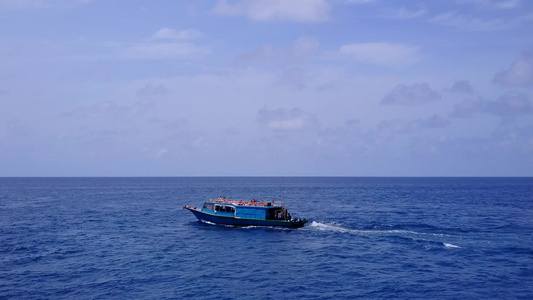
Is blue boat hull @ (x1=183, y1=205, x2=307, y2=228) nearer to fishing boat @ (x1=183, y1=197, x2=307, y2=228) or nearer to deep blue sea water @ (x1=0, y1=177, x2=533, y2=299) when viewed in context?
fishing boat @ (x1=183, y1=197, x2=307, y2=228)

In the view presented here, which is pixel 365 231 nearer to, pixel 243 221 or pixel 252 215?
pixel 252 215

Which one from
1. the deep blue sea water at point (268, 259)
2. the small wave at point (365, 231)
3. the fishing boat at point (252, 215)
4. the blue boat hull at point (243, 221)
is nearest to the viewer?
the deep blue sea water at point (268, 259)

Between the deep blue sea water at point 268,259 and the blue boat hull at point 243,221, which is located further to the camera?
the blue boat hull at point 243,221

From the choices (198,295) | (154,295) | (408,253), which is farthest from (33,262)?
(408,253)

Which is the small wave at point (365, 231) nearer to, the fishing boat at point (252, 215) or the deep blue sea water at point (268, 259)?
the deep blue sea water at point (268, 259)

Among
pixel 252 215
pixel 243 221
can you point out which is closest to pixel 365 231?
pixel 252 215

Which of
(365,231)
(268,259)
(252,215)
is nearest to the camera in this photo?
(268,259)

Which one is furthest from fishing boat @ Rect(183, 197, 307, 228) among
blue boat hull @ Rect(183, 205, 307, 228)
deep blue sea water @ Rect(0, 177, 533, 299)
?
deep blue sea water @ Rect(0, 177, 533, 299)

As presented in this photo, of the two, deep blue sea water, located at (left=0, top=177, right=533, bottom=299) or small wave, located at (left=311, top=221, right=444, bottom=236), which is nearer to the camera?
deep blue sea water, located at (left=0, top=177, right=533, bottom=299)

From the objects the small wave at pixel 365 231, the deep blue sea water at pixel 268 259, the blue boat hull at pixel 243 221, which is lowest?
the deep blue sea water at pixel 268 259

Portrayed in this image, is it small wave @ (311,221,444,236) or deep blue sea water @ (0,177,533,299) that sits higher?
small wave @ (311,221,444,236)

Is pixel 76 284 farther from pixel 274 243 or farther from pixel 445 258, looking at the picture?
pixel 445 258

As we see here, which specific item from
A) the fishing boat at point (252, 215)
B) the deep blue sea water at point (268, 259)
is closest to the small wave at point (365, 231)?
the deep blue sea water at point (268, 259)

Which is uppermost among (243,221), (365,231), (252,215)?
(252,215)
